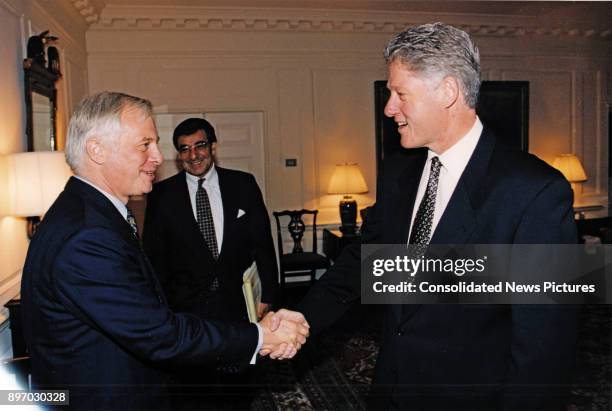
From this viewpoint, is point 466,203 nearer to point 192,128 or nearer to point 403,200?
point 403,200

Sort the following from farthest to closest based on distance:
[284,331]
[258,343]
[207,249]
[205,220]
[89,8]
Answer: [89,8], [205,220], [207,249], [284,331], [258,343]

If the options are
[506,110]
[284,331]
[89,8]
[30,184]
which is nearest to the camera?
[284,331]

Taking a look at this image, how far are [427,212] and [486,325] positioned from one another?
1.16 feet

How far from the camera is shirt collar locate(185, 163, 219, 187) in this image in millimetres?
3145

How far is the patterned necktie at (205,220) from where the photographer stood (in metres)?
3.04

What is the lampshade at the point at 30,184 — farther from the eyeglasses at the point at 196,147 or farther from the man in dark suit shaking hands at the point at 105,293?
the man in dark suit shaking hands at the point at 105,293

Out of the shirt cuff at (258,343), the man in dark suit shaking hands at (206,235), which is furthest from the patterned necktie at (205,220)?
the shirt cuff at (258,343)

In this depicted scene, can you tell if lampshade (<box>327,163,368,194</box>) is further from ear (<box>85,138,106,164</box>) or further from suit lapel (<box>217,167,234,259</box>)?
ear (<box>85,138,106,164</box>)

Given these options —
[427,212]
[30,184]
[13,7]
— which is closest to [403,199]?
[427,212]

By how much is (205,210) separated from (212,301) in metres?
0.50

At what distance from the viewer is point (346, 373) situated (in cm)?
389

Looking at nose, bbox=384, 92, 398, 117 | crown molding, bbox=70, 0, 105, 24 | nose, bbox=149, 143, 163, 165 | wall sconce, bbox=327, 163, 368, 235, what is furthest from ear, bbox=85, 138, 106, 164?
wall sconce, bbox=327, 163, 368, 235

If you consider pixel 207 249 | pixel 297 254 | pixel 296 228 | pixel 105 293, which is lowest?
pixel 297 254

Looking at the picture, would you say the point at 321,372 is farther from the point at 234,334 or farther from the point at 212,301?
the point at 234,334
